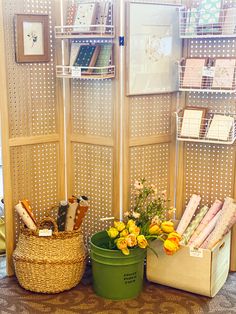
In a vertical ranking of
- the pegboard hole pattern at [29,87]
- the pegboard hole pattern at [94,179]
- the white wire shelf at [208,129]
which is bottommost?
the pegboard hole pattern at [94,179]

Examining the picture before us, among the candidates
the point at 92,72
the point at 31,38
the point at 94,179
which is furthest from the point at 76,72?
the point at 94,179

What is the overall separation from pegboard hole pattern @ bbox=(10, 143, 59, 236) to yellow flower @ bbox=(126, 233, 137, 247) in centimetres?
80

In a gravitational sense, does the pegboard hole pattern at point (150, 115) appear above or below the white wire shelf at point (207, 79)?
below

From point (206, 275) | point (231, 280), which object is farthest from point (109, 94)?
A: point (231, 280)

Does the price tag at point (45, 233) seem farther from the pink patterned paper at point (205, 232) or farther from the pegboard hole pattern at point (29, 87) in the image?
the pink patterned paper at point (205, 232)

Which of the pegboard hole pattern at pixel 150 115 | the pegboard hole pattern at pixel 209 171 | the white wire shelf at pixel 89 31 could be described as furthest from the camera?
the pegboard hole pattern at pixel 209 171

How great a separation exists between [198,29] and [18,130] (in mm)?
1395

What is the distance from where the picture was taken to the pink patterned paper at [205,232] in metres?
3.12

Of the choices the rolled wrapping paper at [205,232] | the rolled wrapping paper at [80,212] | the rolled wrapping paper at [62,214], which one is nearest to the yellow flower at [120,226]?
the rolled wrapping paper at [80,212]

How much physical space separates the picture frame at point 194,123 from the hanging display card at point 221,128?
7 centimetres

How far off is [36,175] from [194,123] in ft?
3.86

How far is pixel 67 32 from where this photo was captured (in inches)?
125

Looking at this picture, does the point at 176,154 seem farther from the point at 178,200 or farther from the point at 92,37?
the point at 92,37

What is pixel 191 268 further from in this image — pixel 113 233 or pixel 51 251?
pixel 51 251
